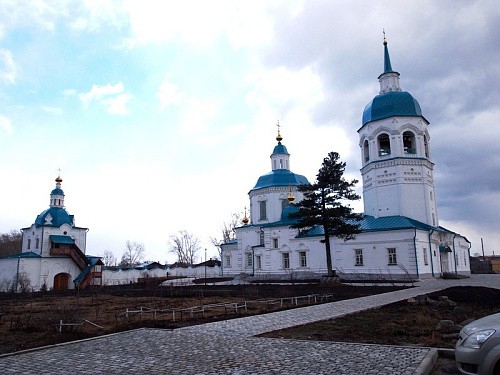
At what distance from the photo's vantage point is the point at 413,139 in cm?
3684

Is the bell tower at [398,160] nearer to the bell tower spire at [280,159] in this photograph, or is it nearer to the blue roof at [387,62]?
the blue roof at [387,62]

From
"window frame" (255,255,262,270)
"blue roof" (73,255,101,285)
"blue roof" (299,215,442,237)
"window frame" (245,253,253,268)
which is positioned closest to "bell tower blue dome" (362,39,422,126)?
"blue roof" (299,215,442,237)

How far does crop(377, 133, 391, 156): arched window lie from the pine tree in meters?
8.81

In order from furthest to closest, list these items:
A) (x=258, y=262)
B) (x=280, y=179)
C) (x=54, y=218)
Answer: (x=280, y=179) < (x=54, y=218) < (x=258, y=262)

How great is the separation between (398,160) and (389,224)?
5.70 meters

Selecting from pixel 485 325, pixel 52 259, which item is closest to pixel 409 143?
pixel 485 325

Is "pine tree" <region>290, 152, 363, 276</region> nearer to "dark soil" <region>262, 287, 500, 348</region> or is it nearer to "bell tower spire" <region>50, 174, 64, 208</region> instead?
"dark soil" <region>262, 287, 500, 348</region>

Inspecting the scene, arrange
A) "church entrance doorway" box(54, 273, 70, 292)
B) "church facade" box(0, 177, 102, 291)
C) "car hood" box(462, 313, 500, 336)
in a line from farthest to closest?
"church entrance doorway" box(54, 273, 70, 292) → "church facade" box(0, 177, 102, 291) → "car hood" box(462, 313, 500, 336)

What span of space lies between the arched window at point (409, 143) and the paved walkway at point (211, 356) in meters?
31.2

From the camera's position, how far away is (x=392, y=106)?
121 feet

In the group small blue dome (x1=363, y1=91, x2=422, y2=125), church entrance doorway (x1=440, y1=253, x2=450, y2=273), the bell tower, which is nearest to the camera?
church entrance doorway (x1=440, y1=253, x2=450, y2=273)

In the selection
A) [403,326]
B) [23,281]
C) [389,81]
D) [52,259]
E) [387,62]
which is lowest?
[403,326]

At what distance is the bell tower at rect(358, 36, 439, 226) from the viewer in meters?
35.8

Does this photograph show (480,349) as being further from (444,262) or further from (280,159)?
(280,159)
